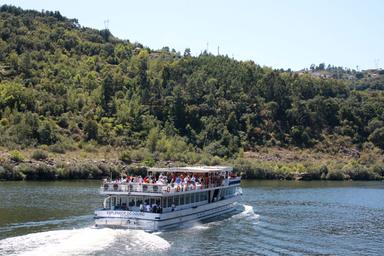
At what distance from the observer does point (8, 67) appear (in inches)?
6668

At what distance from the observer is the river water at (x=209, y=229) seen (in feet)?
158

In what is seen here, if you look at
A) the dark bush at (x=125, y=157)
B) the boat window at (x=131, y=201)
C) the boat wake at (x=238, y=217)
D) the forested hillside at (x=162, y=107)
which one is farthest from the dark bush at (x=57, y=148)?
the boat window at (x=131, y=201)

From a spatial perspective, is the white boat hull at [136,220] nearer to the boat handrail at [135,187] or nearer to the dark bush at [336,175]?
the boat handrail at [135,187]

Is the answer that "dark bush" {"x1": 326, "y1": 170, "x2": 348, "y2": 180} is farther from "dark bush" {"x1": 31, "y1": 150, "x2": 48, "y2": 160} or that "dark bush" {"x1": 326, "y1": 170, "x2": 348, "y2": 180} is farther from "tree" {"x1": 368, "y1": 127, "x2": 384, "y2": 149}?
"dark bush" {"x1": 31, "y1": 150, "x2": 48, "y2": 160}

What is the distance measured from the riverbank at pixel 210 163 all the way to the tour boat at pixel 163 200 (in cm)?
2604

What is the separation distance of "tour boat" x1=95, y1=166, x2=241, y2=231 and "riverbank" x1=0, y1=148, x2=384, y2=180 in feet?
85.4

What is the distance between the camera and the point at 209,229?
197ft

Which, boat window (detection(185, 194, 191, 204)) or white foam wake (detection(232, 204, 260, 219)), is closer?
boat window (detection(185, 194, 191, 204))

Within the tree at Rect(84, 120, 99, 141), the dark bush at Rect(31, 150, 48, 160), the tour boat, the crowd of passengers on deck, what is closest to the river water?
the tour boat

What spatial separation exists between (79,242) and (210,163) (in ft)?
292

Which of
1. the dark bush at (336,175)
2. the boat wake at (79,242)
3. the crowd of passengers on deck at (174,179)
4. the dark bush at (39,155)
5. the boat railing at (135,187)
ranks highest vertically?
the dark bush at (39,155)

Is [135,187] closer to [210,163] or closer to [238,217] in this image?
[238,217]

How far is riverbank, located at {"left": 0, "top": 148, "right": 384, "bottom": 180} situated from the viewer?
11038cm

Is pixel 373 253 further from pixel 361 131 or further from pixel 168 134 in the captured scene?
pixel 361 131
